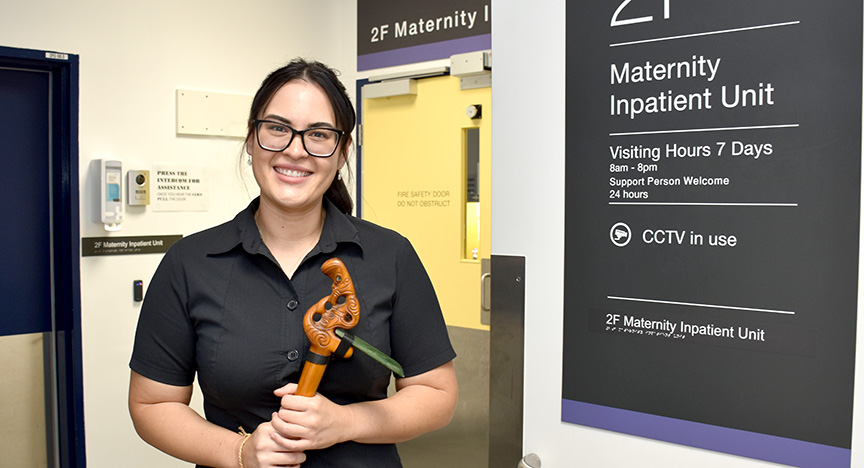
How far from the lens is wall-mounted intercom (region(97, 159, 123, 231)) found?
303 cm

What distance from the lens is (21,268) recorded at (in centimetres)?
307

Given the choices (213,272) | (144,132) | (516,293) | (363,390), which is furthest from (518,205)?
(144,132)

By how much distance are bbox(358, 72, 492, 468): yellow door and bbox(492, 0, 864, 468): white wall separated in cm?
172

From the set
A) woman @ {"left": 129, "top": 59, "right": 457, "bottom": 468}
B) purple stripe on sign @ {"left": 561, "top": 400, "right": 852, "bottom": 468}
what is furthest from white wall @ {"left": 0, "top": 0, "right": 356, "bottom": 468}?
purple stripe on sign @ {"left": 561, "top": 400, "right": 852, "bottom": 468}

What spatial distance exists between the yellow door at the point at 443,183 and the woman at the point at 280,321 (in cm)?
178

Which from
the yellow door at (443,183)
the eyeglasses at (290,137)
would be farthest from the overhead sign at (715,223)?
the yellow door at (443,183)

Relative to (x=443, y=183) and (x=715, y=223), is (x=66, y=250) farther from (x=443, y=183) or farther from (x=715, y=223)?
(x=715, y=223)

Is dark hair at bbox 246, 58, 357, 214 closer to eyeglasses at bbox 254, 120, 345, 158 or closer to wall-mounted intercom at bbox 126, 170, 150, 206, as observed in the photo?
eyeglasses at bbox 254, 120, 345, 158

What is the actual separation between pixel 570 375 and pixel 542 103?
503 millimetres

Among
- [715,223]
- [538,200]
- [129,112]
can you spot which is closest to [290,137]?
[538,200]

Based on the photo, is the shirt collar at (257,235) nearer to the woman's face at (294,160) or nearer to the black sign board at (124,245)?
the woman's face at (294,160)

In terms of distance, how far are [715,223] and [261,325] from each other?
78 centimetres

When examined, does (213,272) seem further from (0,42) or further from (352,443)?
(0,42)

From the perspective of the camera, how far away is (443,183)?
3244mm
